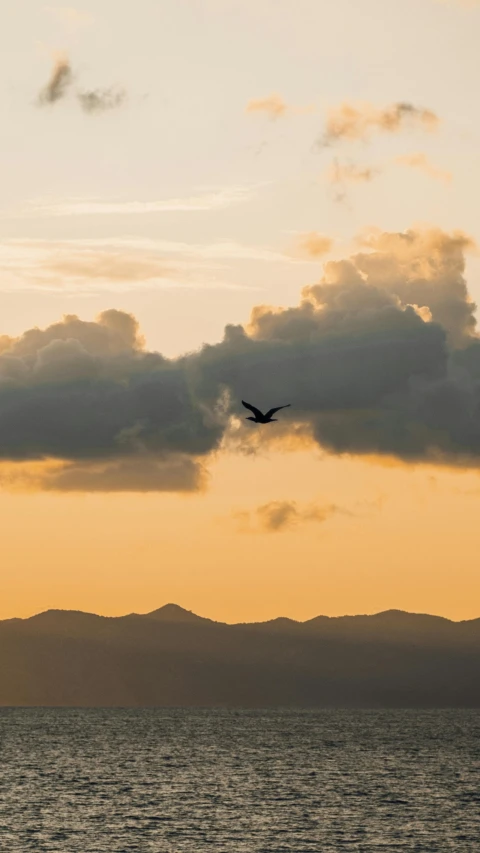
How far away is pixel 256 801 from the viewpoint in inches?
7308

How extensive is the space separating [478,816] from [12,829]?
52.5 meters

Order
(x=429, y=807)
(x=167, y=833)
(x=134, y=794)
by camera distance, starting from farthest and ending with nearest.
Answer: (x=134, y=794) < (x=429, y=807) < (x=167, y=833)

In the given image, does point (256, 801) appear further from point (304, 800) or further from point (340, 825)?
point (340, 825)

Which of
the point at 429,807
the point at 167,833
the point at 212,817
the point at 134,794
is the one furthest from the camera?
the point at 134,794

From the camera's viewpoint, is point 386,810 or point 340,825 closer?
point 340,825

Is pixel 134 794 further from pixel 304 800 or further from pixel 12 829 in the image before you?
pixel 12 829

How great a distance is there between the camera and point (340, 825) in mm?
158750

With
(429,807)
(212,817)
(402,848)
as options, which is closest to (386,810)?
(429,807)

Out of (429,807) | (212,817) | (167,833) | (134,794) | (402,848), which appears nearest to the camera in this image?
(402,848)

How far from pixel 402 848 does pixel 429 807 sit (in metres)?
40.1

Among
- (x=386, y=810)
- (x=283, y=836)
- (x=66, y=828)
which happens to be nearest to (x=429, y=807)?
(x=386, y=810)

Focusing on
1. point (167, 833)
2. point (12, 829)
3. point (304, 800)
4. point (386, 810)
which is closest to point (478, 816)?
point (386, 810)

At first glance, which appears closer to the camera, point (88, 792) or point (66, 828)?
point (66, 828)

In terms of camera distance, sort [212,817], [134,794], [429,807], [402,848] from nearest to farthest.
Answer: [402,848] < [212,817] < [429,807] < [134,794]
